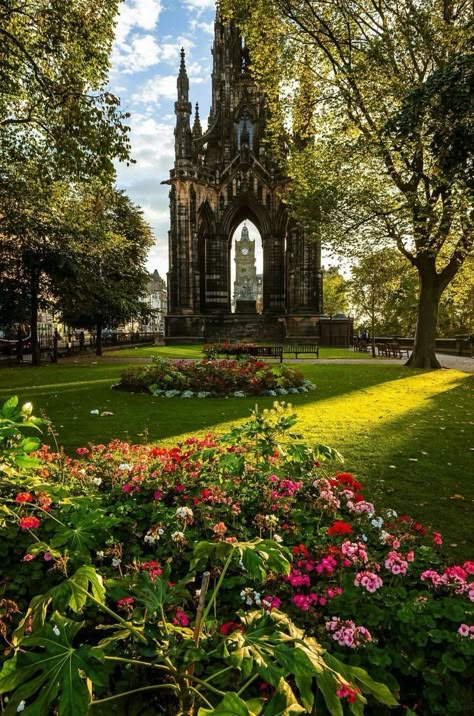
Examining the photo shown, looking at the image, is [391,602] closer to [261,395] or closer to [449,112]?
[449,112]

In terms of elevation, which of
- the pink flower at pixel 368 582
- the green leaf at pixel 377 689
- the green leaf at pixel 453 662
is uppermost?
the green leaf at pixel 377 689

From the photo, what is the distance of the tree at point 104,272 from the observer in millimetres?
22938

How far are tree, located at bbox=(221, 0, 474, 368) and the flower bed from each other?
6.85 metres

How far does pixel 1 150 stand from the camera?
54.3ft

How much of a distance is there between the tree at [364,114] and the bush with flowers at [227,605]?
37.8 feet

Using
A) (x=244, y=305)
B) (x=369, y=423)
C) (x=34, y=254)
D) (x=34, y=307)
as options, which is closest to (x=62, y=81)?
(x=34, y=254)

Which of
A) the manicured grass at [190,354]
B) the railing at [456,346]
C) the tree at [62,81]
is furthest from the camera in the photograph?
the railing at [456,346]

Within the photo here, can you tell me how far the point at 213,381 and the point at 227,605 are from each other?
10.8m

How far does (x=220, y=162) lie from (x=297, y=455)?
45631 millimetres

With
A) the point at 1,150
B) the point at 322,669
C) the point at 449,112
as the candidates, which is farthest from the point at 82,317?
the point at 322,669

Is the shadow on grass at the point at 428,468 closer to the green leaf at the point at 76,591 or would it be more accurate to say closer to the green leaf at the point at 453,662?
the green leaf at the point at 453,662

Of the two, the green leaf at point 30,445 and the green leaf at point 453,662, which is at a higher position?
the green leaf at point 30,445

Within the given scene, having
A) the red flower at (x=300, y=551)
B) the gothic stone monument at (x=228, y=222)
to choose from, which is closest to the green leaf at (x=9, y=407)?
the red flower at (x=300, y=551)

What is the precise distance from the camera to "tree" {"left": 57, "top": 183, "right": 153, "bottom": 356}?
903 inches
